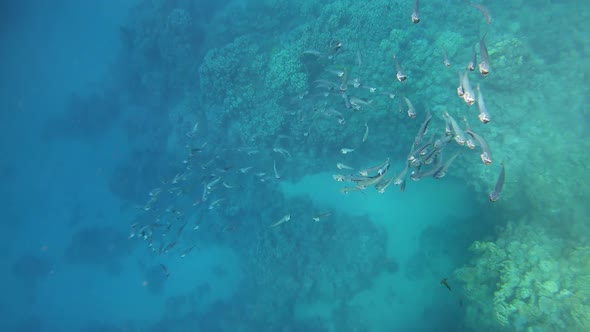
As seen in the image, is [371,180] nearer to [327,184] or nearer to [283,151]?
[283,151]

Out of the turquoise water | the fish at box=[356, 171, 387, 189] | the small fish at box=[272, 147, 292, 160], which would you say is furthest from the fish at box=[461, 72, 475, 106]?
the small fish at box=[272, 147, 292, 160]

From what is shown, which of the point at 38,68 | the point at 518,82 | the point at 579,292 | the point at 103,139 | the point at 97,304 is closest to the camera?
Answer: the point at 579,292

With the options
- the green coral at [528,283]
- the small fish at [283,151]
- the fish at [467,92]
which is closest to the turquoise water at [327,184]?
the green coral at [528,283]

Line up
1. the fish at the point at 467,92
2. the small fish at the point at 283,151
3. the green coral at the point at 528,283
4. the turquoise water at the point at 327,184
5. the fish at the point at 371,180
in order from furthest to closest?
1. the small fish at the point at 283,151
2. the turquoise water at the point at 327,184
3. the green coral at the point at 528,283
4. the fish at the point at 371,180
5. the fish at the point at 467,92

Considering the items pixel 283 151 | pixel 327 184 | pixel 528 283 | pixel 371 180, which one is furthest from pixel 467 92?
pixel 327 184

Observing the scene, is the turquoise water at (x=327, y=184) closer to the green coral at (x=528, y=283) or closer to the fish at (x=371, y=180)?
the green coral at (x=528, y=283)

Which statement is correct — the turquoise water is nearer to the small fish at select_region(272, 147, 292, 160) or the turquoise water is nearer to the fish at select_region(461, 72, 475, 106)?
the small fish at select_region(272, 147, 292, 160)

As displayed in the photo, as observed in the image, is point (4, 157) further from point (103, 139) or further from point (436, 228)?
point (436, 228)

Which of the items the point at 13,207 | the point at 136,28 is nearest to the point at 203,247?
the point at 136,28
